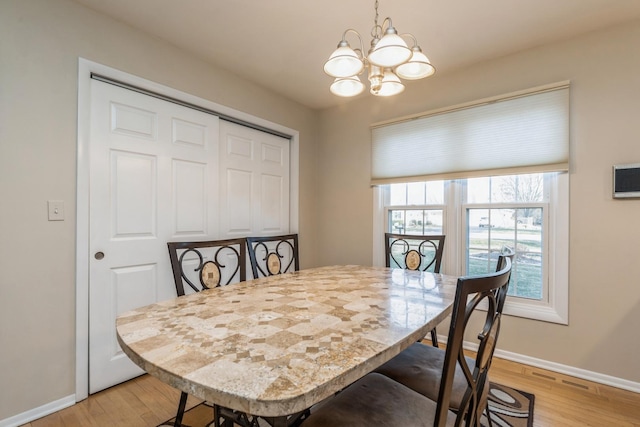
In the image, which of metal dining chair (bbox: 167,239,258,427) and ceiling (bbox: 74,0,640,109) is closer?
metal dining chair (bbox: 167,239,258,427)

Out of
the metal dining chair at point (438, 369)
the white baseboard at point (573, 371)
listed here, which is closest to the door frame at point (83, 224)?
the metal dining chair at point (438, 369)

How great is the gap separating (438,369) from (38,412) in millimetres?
2227

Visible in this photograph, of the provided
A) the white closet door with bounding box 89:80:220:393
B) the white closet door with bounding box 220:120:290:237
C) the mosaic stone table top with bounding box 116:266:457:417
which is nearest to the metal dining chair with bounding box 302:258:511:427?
the mosaic stone table top with bounding box 116:266:457:417

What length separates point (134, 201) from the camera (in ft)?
7.12

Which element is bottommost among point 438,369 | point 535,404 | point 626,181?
point 535,404

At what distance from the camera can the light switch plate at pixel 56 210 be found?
1799mm

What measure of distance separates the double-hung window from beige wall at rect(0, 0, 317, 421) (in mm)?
2571

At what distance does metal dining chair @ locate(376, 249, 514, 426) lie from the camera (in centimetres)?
98

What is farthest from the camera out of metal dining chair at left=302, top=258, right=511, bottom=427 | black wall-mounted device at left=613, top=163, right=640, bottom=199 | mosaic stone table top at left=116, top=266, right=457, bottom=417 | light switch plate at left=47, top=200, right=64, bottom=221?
black wall-mounted device at left=613, top=163, right=640, bottom=199

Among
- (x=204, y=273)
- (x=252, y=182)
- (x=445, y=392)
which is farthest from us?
(x=252, y=182)

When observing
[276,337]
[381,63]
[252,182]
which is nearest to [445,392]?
[276,337]

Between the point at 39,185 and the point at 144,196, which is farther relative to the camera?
the point at 144,196

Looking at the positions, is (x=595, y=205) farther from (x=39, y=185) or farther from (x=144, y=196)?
(x=39, y=185)

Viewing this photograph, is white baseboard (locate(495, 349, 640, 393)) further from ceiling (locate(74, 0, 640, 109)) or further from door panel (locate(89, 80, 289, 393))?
door panel (locate(89, 80, 289, 393))
